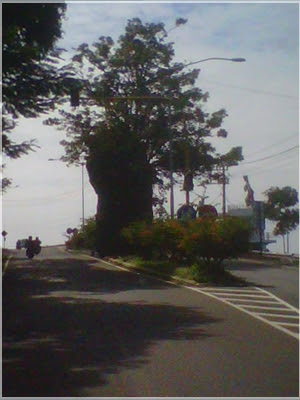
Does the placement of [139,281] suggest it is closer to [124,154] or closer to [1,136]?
[1,136]

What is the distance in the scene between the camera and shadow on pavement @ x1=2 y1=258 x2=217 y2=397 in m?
10.4

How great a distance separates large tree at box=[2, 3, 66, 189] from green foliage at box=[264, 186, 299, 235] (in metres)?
19.6

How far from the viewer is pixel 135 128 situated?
51.3 meters

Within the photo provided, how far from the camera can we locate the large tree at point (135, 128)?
4788cm

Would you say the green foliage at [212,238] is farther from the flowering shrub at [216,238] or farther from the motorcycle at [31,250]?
the motorcycle at [31,250]

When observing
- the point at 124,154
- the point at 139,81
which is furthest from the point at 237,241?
the point at 139,81

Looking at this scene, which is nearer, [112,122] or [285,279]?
[285,279]

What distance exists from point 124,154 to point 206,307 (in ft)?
97.4

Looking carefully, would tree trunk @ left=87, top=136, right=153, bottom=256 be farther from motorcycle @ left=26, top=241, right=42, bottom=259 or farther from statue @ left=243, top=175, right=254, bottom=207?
statue @ left=243, top=175, right=254, bottom=207

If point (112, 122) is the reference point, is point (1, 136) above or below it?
below

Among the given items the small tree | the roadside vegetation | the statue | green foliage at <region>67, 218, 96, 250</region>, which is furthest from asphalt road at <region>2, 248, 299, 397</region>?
the statue

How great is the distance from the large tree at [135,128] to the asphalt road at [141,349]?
83.9 ft

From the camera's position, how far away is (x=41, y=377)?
410 inches

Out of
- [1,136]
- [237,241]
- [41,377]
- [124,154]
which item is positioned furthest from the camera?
[124,154]
